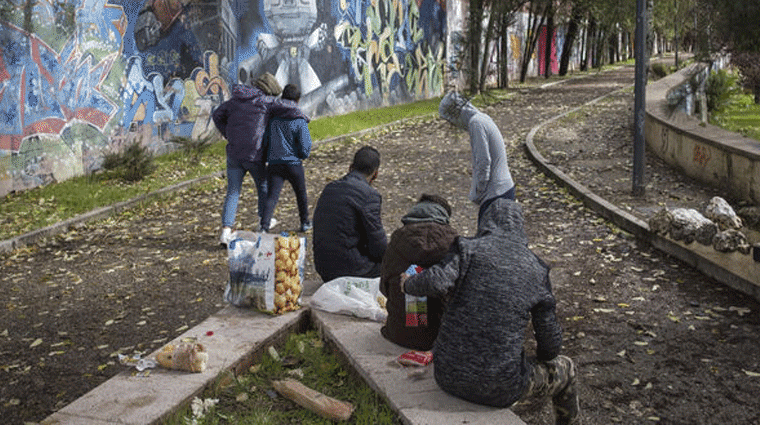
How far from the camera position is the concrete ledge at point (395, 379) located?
3.91 metres

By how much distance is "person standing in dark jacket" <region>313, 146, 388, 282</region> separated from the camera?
6.01m

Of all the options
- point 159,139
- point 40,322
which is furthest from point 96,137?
point 40,322

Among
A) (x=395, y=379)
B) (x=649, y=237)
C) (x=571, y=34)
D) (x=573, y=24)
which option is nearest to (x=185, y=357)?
(x=395, y=379)

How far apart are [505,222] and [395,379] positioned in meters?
1.15

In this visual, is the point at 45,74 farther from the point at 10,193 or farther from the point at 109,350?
the point at 109,350

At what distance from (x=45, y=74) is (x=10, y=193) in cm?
199

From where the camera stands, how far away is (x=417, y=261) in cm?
468

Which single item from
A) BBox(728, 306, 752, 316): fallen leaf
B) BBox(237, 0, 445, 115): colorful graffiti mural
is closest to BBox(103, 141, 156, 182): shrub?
BBox(237, 0, 445, 115): colorful graffiti mural

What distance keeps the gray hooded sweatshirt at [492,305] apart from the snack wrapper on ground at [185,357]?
4.79ft

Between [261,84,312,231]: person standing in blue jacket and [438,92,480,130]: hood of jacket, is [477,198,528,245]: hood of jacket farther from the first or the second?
[261,84,312,231]: person standing in blue jacket

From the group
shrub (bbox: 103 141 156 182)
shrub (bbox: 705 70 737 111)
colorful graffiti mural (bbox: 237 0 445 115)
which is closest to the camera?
shrub (bbox: 103 141 156 182)

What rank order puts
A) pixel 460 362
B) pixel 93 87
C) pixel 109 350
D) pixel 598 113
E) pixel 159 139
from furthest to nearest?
pixel 598 113, pixel 159 139, pixel 93 87, pixel 109 350, pixel 460 362

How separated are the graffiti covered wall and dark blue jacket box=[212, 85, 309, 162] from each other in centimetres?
470

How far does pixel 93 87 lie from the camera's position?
1328cm
